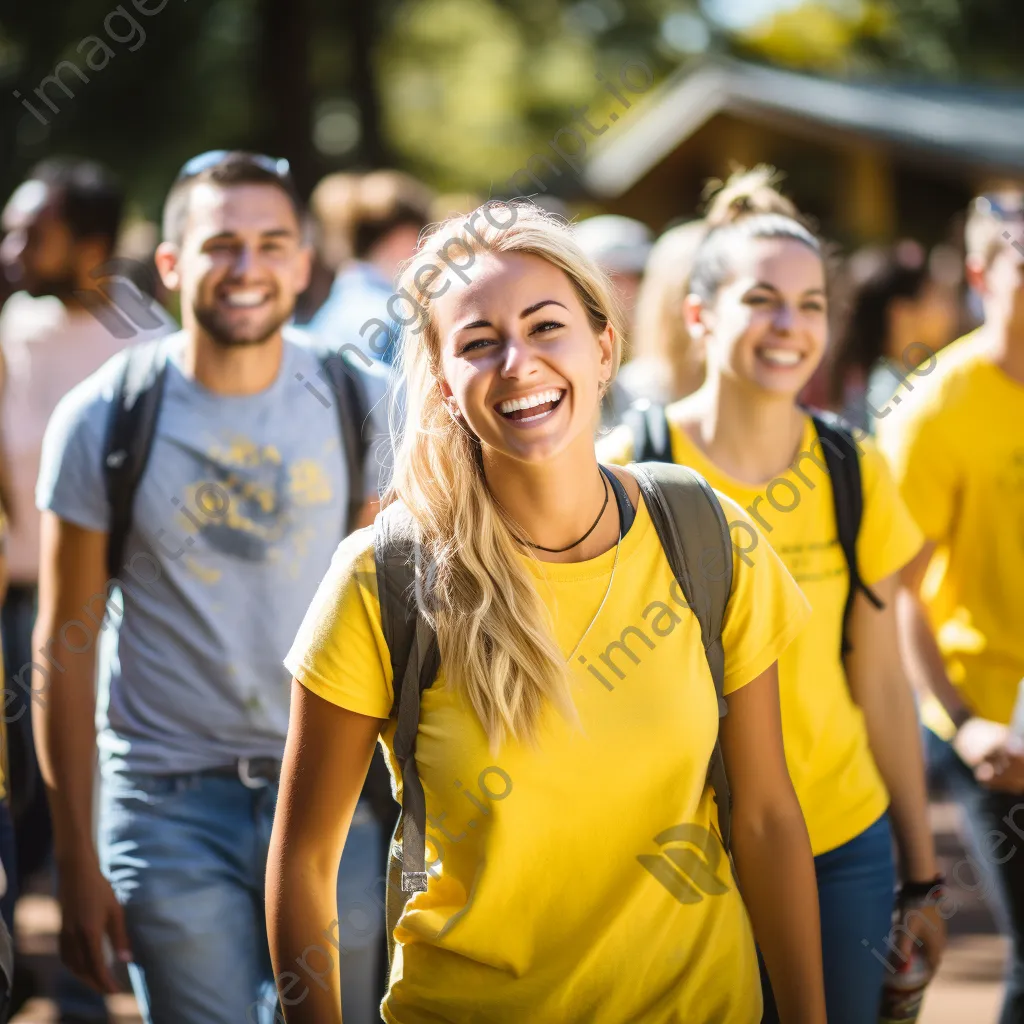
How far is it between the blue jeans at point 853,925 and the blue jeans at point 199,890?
1.03 m

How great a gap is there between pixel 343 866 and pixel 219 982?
1.26ft

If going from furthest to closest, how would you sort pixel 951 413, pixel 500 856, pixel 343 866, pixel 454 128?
1. pixel 454 128
2. pixel 951 413
3. pixel 343 866
4. pixel 500 856

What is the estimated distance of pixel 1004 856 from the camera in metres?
3.60

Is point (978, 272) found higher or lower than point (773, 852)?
higher

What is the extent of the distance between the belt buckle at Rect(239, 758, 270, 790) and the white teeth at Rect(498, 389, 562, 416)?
1.30 metres

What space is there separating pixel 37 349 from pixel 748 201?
2792 millimetres

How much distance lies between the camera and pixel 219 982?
3.15 metres

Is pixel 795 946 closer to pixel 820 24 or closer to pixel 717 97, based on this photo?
pixel 717 97

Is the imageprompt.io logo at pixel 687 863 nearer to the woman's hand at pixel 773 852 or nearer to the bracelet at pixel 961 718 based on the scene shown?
the woman's hand at pixel 773 852

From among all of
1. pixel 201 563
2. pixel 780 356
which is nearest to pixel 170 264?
pixel 201 563

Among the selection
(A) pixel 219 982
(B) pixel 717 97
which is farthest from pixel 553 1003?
(B) pixel 717 97

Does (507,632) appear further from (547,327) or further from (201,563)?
(201,563)

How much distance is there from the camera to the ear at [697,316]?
3611 mm

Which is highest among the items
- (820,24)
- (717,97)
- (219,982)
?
(820,24)
